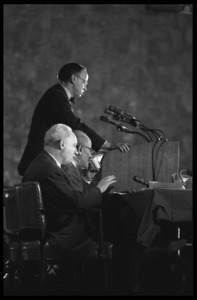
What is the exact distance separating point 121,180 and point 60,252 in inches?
26.2

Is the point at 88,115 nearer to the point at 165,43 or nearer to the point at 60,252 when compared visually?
the point at 165,43

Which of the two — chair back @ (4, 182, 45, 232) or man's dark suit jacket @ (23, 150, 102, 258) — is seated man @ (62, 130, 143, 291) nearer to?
man's dark suit jacket @ (23, 150, 102, 258)

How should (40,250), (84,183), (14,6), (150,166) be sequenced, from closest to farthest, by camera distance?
(40,250) → (150,166) → (84,183) → (14,6)

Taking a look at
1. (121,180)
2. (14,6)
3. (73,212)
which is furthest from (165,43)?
(73,212)

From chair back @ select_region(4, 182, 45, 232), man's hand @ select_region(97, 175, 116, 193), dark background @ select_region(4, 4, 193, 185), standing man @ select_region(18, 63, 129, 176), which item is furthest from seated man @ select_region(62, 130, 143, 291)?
dark background @ select_region(4, 4, 193, 185)

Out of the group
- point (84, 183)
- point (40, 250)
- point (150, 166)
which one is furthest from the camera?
point (84, 183)

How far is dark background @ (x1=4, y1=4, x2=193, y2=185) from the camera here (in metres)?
6.94

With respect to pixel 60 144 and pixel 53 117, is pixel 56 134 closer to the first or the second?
pixel 60 144

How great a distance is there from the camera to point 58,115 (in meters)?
4.32

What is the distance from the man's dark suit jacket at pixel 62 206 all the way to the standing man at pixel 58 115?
897 mm

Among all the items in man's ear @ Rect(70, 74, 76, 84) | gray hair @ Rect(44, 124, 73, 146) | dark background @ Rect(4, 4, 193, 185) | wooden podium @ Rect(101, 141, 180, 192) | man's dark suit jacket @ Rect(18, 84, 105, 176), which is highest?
dark background @ Rect(4, 4, 193, 185)

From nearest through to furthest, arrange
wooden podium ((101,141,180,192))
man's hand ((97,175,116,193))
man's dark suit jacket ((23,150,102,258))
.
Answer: man's dark suit jacket ((23,150,102,258)) < man's hand ((97,175,116,193)) < wooden podium ((101,141,180,192))

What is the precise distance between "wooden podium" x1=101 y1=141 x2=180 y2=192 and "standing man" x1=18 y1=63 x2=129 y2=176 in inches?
20.4

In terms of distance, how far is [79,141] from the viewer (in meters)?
4.20
